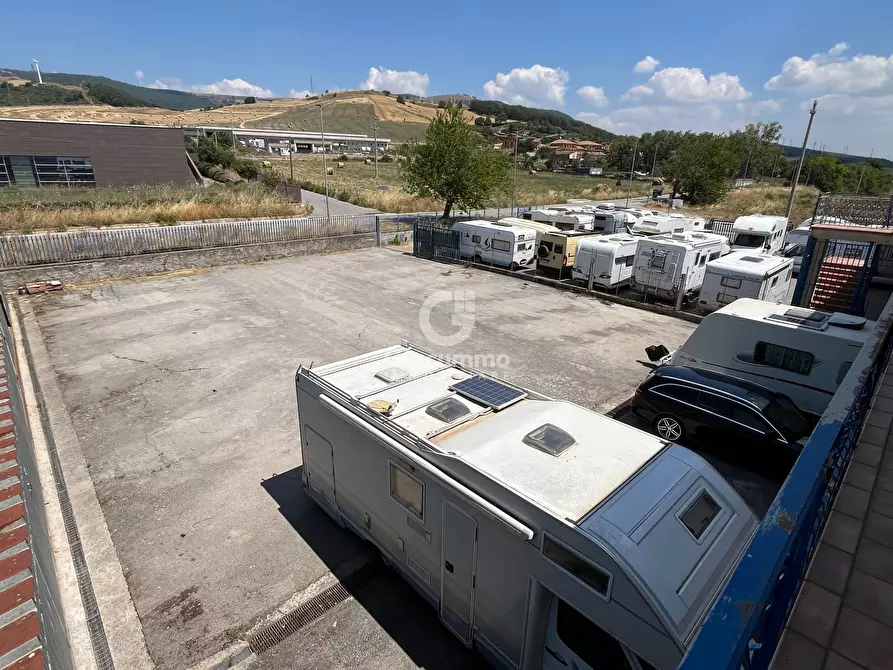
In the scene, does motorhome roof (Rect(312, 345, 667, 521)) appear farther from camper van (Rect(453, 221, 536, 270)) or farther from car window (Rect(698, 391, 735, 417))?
camper van (Rect(453, 221, 536, 270))

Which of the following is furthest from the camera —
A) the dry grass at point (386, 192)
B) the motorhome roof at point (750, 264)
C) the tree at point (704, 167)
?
the tree at point (704, 167)

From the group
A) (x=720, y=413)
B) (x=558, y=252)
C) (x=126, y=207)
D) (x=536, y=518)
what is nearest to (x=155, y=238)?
(x=126, y=207)

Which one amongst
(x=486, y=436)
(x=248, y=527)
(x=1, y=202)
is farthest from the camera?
(x=1, y=202)

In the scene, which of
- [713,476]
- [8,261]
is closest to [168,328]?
[8,261]

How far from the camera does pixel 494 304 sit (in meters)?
18.7

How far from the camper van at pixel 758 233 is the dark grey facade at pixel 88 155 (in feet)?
148

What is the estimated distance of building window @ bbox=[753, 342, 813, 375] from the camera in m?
9.65

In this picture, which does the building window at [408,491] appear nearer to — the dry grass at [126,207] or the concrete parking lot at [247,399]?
the concrete parking lot at [247,399]

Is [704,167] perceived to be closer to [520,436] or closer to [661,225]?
[661,225]

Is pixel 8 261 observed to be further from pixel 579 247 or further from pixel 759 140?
pixel 759 140

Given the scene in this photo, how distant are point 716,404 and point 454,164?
2579 centimetres

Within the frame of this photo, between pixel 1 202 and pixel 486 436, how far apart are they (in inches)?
1425

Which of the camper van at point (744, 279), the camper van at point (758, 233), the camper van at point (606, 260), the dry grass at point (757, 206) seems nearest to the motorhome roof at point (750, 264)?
the camper van at point (744, 279)

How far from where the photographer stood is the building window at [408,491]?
16.2 ft
